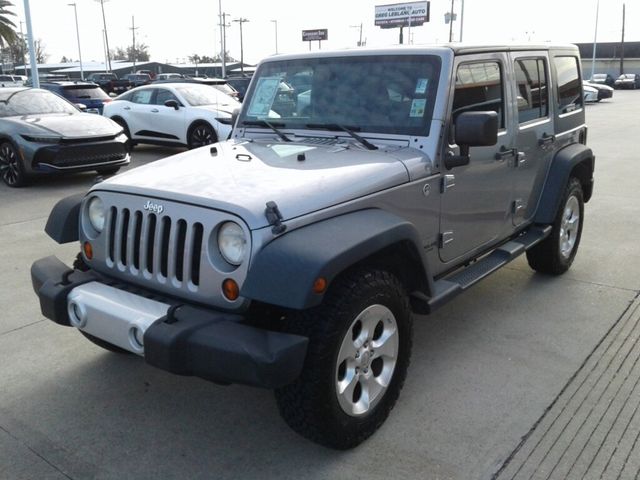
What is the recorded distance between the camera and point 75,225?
3604mm

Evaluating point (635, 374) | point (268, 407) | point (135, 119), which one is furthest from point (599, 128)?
point (268, 407)

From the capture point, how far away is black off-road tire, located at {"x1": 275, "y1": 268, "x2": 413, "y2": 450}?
273 centimetres

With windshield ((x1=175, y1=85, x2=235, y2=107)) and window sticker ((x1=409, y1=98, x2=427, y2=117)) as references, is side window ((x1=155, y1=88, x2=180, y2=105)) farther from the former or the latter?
window sticker ((x1=409, y1=98, x2=427, y2=117))

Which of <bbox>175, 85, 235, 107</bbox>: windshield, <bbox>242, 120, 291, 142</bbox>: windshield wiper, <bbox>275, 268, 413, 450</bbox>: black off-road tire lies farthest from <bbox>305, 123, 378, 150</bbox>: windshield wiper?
<bbox>175, 85, 235, 107</bbox>: windshield

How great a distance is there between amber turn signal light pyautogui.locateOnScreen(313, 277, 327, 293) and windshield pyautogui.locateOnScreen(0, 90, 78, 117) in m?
9.38

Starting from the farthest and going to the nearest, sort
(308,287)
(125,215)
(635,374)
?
(635,374), (125,215), (308,287)

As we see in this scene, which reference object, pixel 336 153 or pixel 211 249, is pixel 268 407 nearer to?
pixel 211 249

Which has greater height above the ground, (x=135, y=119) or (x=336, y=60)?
(x=336, y=60)

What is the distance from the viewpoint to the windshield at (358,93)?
12.3 ft

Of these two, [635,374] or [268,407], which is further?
[635,374]

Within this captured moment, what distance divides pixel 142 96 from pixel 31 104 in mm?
3808

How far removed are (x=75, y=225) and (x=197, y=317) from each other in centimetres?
129

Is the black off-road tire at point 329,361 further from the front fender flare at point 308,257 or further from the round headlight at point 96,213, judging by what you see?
the round headlight at point 96,213

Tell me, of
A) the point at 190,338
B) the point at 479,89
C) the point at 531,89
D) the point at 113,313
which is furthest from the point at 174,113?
the point at 190,338
